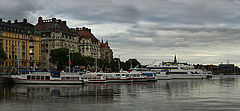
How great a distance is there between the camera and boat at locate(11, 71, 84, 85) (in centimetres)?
10450

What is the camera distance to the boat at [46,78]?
10450 centimetres

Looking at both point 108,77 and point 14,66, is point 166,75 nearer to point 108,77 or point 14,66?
point 108,77

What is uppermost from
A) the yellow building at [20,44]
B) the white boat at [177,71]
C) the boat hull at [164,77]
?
the yellow building at [20,44]

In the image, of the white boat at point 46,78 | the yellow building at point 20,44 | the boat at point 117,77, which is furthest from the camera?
the yellow building at point 20,44

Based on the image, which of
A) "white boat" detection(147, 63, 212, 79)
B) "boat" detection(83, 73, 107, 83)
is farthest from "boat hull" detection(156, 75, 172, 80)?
"boat" detection(83, 73, 107, 83)

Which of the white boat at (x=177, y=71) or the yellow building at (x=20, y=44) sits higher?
the yellow building at (x=20, y=44)

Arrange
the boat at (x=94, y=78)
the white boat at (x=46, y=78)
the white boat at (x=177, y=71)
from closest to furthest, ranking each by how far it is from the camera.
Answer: the white boat at (x=46, y=78) < the boat at (x=94, y=78) < the white boat at (x=177, y=71)

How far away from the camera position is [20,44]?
156000mm

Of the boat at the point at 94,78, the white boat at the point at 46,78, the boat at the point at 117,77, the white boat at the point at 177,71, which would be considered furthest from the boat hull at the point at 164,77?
the white boat at the point at 46,78

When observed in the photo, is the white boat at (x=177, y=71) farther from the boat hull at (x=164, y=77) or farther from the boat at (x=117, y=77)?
the boat at (x=117, y=77)

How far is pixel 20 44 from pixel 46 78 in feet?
183

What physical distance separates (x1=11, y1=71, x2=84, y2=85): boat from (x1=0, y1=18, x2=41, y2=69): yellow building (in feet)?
125

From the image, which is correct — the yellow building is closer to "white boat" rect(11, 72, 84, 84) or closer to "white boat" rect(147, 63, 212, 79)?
"white boat" rect(11, 72, 84, 84)

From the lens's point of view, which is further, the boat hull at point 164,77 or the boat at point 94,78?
the boat hull at point 164,77
